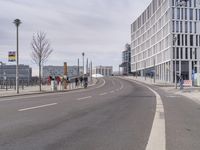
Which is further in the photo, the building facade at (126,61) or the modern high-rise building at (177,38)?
the building facade at (126,61)

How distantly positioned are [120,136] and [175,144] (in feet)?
4.71

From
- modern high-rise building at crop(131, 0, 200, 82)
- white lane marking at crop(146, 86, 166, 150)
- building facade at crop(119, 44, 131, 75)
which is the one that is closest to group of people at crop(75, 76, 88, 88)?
modern high-rise building at crop(131, 0, 200, 82)

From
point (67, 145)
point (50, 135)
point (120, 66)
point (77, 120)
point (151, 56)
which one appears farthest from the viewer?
point (120, 66)

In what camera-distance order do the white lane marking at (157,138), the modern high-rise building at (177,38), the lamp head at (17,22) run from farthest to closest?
the modern high-rise building at (177,38) → the lamp head at (17,22) → the white lane marking at (157,138)

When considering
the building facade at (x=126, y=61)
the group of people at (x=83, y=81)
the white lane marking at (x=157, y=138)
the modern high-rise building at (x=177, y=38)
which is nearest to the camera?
the white lane marking at (x=157, y=138)

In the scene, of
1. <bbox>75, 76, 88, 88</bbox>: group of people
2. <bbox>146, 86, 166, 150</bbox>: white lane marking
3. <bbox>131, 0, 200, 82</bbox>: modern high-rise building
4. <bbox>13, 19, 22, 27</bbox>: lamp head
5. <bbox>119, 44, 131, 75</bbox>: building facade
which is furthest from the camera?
<bbox>119, 44, 131, 75</bbox>: building facade

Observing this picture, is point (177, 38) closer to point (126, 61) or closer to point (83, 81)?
point (83, 81)

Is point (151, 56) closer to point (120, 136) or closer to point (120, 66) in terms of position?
point (120, 66)

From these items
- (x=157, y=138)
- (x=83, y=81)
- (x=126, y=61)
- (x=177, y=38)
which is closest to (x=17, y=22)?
(x=83, y=81)

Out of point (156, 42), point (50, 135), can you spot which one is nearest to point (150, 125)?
point (50, 135)

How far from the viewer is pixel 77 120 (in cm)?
1164

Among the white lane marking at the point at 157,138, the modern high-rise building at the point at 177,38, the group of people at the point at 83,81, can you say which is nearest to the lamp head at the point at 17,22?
the group of people at the point at 83,81

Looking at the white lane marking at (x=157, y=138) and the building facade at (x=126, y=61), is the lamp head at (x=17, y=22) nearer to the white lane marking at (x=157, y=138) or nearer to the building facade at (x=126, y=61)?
the white lane marking at (x=157, y=138)

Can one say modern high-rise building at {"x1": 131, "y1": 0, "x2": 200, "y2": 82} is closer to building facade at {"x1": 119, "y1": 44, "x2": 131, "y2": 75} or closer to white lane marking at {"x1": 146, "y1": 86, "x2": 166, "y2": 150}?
building facade at {"x1": 119, "y1": 44, "x2": 131, "y2": 75}
